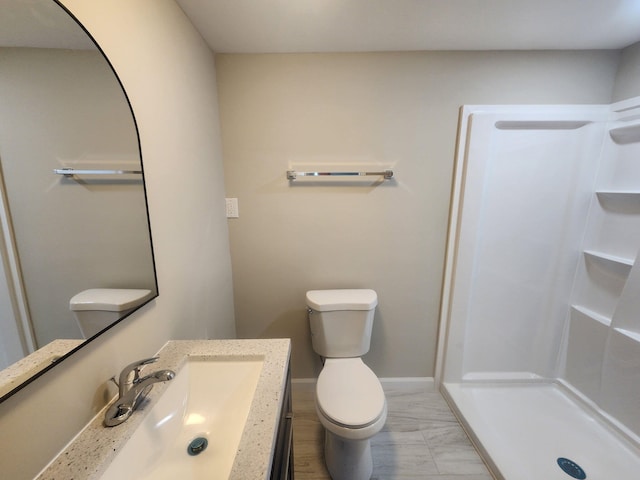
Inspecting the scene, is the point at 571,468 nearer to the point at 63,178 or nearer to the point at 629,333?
the point at 629,333

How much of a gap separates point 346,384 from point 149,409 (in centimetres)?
95

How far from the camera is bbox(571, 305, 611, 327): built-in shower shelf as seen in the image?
153 centimetres

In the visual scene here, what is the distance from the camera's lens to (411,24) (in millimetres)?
1218

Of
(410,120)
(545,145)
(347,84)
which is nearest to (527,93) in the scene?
(545,145)

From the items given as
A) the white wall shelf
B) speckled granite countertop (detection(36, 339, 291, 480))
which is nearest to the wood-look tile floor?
speckled granite countertop (detection(36, 339, 291, 480))

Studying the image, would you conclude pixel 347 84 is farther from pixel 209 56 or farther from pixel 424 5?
pixel 209 56

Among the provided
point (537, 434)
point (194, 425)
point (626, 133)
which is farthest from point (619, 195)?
point (194, 425)

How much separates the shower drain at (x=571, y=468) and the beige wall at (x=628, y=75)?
208 centimetres

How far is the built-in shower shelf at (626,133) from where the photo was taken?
4.62ft

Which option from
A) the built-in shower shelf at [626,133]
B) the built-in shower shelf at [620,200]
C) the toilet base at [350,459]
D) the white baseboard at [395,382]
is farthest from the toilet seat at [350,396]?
the built-in shower shelf at [626,133]

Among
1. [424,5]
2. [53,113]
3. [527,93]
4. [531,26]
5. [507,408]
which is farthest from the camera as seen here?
[507,408]

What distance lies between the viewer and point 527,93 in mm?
1500

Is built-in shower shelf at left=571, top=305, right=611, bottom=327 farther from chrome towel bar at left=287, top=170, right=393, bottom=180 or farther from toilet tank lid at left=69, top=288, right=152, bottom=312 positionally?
toilet tank lid at left=69, top=288, right=152, bottom=312

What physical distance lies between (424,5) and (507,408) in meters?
2.39
